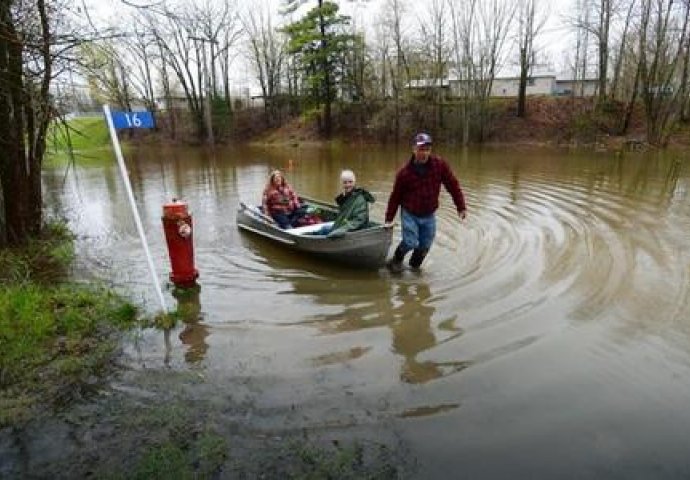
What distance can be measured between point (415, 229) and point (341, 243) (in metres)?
1.01

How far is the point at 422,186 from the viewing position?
684cm

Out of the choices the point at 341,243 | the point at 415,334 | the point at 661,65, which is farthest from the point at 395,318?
the point at 661,65

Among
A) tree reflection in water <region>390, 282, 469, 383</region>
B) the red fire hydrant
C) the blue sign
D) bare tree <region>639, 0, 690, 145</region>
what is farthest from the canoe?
bare tree <region>639, 0, 690, 145</region>

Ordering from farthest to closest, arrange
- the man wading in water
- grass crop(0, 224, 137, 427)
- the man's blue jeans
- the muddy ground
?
1. the man's blue jeans
2. the man wading in water
3. grass crop(0, 224, 137, 427)
4. the muddy ground

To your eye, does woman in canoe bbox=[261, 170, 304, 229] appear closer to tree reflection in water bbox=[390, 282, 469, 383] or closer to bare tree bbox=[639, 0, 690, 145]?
tree reflection in water bbox=[390, 282, 469, 383]

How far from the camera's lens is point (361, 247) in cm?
714

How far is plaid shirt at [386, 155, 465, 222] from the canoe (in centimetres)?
44

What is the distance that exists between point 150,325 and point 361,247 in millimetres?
2837

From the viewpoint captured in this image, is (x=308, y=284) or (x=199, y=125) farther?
(x=199, y=125)

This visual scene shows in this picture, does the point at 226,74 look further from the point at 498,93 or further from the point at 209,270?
the point at 209,270

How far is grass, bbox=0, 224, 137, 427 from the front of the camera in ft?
13.4

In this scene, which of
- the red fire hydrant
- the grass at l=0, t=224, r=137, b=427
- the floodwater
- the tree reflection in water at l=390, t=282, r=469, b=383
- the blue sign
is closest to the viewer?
the floodwater

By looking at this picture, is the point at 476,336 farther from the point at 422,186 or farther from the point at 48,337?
the point at 48,337

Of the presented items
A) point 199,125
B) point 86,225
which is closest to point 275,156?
point 199,125
